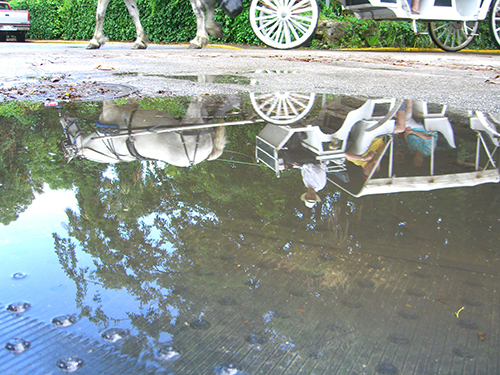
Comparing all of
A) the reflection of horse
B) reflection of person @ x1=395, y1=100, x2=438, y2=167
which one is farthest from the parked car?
reflection of person @ x1=395, y1=100, x2=438, y2=167

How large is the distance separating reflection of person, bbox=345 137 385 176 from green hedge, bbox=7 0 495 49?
323 inches

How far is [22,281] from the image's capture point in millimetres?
1070

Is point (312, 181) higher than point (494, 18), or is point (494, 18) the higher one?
point (494, 18)

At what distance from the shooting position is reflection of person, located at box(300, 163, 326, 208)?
1.57 m

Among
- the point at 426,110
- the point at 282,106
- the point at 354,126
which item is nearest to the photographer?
the point at 354,126

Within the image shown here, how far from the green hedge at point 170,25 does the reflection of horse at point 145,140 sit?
8.00 meters

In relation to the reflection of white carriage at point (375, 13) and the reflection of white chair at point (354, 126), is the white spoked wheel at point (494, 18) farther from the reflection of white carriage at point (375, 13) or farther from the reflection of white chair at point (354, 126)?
the reflection of white chair at point (354, 126)

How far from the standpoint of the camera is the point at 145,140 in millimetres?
2170

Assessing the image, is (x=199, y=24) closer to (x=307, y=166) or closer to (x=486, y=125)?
(x=486, y=125)

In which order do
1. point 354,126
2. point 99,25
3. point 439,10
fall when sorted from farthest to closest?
point 99,25, point 439,10, point 354,126

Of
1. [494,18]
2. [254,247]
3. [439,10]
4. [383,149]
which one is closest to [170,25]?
[439,10]

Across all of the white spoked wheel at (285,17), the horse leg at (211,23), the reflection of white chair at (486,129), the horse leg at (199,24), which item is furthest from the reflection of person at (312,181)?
the horse leg at (199,24)

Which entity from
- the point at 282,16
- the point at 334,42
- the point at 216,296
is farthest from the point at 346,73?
the point at 334,42

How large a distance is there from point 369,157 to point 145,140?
1.09m
